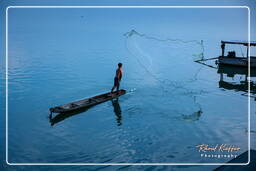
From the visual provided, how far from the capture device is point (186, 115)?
522 inches

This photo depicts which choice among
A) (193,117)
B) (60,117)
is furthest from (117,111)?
(193,117)

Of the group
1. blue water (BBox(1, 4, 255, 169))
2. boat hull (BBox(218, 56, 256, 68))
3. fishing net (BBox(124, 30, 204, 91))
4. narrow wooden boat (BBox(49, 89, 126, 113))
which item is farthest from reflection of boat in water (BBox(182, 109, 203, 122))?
boat hull (BBox(218, 56, 256, 68))

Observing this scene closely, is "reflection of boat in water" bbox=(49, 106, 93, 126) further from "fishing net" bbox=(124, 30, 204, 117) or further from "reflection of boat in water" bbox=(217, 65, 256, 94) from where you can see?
"reflection of boat in water" bbox=(217, 65, 256, 94)

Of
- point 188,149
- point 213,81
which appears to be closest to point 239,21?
point 213,81

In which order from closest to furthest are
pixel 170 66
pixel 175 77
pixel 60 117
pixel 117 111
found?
1. pixel 60 117
2. pixel 117 111
3. pixel 175 77
4. pixel 170 66

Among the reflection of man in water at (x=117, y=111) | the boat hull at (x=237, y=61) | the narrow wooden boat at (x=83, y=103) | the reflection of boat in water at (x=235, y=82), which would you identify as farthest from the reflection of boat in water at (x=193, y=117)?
the boat hull at (x=237, y=61)

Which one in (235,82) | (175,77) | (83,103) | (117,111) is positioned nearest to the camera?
(83,103)

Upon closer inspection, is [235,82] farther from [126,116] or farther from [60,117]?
[60,117]

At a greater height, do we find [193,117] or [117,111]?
[117,111]

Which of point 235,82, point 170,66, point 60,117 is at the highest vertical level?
point 170,66

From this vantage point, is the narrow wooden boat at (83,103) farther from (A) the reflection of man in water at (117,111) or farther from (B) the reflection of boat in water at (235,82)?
A: (B) the reflection of boat in water at (235,82)

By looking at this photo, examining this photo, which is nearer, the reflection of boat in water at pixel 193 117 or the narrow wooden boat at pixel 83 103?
the narrow wooden boat at pixel 83 103

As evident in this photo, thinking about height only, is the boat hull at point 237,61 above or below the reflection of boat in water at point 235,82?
above

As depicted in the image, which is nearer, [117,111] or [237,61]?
[117,111]
